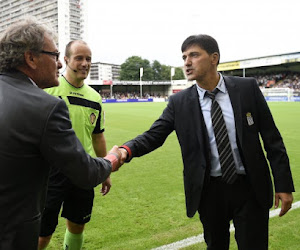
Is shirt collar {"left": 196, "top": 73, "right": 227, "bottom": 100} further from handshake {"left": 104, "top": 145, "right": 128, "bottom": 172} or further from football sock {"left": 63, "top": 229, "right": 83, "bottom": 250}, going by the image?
football sock {"left": 63, "top": 229, "right": 83, "bottom": 250}

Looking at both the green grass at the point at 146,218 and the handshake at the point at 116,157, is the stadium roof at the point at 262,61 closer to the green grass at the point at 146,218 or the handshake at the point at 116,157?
the green grass at the point at 146,218

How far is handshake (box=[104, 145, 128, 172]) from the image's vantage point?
2320mm

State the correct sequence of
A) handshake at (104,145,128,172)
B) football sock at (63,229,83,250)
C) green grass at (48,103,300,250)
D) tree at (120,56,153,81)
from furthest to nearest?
1. tree at (120,56,153,81)
2. green grass at (48,103,300,250)
3. football sock at (63,229,83,250)
4. handshake at (104,145,128,172)

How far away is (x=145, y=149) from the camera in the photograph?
281cm

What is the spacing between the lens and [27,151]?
1.53 meters

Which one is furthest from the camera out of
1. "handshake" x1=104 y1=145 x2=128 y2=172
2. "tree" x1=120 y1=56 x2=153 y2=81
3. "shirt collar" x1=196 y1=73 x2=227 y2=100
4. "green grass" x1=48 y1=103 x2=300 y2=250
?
"tree" x1=120 y1=56 x2=153 y2=81

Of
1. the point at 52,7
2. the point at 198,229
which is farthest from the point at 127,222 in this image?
the point at 52,7

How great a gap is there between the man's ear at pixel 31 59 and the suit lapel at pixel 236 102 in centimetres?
155

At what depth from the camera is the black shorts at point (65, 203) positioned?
9.38 feet

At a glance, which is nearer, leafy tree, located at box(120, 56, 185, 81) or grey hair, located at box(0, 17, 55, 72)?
grey hair, located at box(0, 17, 55, 72)

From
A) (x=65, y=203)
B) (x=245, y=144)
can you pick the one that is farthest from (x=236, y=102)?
(x=65, y=203)

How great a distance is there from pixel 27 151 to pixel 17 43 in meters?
0.61

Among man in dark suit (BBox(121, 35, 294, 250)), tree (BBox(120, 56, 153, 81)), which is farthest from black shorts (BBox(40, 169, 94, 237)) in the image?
tree (BBox(120, 56, 153, 81))

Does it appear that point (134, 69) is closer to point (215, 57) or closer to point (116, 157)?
point (215, 57)
